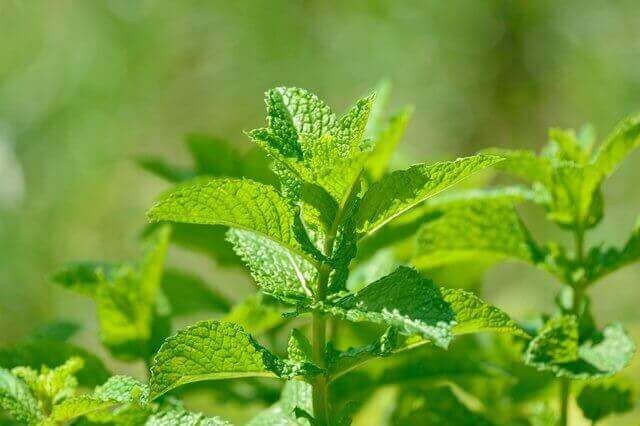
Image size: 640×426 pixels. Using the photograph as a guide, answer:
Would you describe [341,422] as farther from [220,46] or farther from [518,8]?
[518,8]

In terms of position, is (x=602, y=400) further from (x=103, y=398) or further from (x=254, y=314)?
(x=103, y=398)

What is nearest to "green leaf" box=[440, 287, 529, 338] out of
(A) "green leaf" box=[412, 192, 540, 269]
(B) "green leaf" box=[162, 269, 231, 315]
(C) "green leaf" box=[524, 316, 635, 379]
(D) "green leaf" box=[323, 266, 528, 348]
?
(D) "green leaf" box=[323, 266, 528, 348]

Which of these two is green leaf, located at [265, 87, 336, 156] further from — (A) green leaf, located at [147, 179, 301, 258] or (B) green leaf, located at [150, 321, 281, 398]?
(B) green leaf, located at [150, 321, 281, 398]

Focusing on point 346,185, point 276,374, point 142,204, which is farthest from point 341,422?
point 142,204

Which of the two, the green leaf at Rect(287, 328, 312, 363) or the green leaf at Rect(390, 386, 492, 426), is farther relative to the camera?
the green leaf at Rect(390, 386, 492, 426)

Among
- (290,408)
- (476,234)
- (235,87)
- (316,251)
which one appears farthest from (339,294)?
(235,87)

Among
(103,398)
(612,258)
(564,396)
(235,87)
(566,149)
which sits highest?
(235,87)
